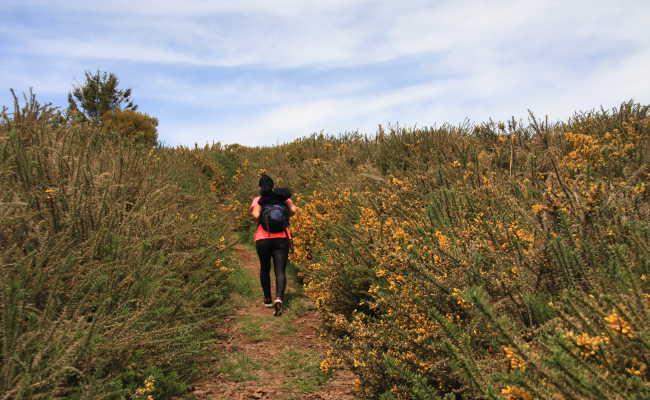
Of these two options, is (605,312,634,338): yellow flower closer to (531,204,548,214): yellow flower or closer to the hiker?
(531,204,548,214): yellow flower

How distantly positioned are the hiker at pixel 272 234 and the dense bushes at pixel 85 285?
834 millimetres

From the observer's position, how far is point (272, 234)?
6.41m

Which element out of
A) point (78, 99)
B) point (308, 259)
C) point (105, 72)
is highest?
point (105, 72)

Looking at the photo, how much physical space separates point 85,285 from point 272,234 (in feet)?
11.0

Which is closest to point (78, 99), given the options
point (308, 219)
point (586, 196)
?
point (308, 219)

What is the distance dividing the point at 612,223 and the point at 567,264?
2.77 feet

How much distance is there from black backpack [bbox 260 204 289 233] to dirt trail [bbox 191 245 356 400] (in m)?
1.22

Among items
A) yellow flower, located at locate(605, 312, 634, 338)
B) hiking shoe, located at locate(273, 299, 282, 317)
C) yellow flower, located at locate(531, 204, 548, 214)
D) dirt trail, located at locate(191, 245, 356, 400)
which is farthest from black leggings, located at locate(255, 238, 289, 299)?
yellow flower, located at locate(605, 312, 634, 338)

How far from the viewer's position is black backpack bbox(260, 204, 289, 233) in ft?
20.6

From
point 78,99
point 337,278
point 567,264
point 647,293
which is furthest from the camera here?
point 78,99

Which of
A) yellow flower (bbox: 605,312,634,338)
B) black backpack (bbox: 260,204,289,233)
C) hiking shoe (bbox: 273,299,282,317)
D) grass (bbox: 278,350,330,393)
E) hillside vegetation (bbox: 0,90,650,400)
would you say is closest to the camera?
yellow flower (bbox: 605,312,634,338)

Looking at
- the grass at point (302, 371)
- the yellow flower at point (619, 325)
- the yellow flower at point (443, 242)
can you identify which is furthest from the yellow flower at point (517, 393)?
the grass at point (302, 371)

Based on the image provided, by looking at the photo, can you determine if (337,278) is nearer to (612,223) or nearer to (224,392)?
(224,392)

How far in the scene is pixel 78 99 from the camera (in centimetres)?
3672
